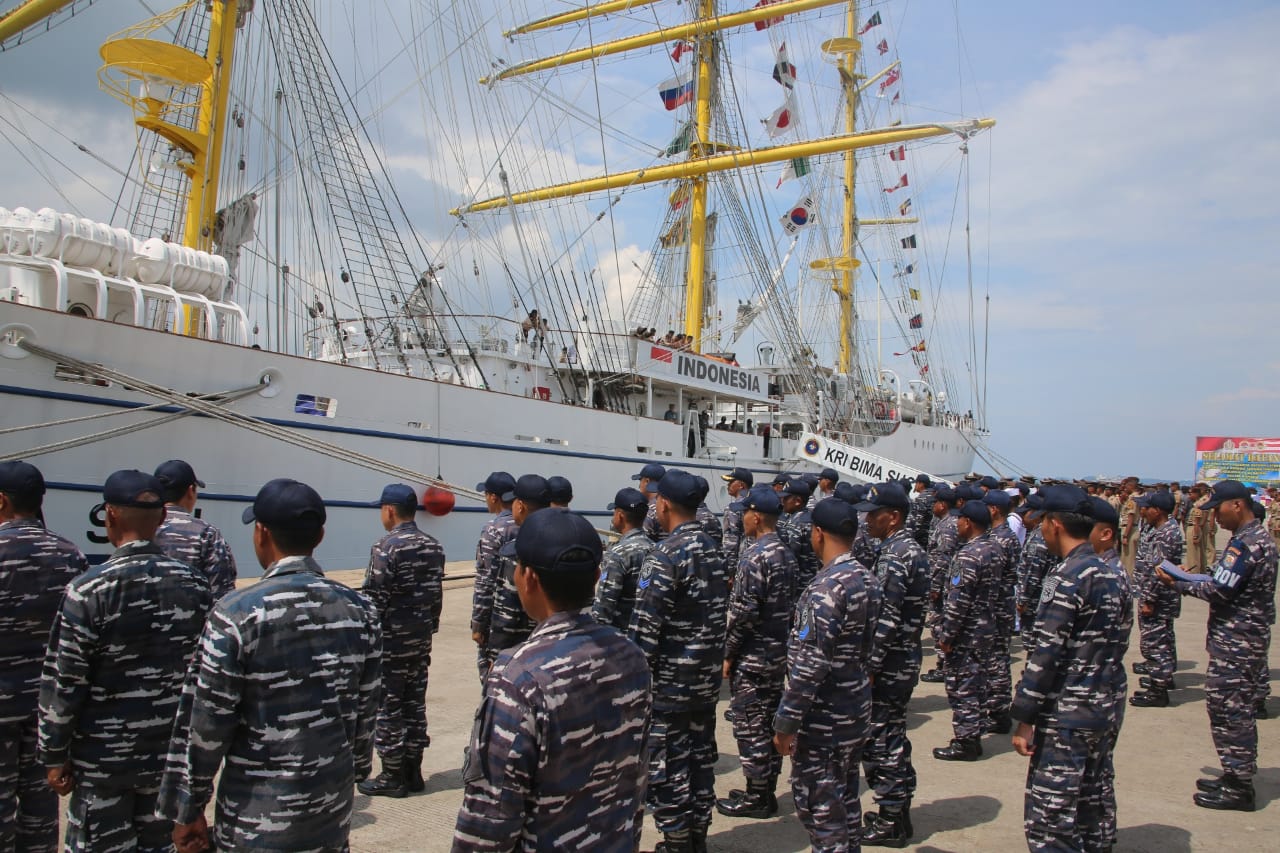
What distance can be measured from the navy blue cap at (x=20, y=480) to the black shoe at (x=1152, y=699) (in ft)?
25.8

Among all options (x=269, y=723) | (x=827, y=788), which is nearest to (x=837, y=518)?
(x=827, y=788)

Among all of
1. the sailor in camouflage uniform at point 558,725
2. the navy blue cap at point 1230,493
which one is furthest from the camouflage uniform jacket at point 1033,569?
the sailor in camouflage uniform at point 558,725

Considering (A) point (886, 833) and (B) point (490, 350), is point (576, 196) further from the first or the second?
(A) point (886, 833)

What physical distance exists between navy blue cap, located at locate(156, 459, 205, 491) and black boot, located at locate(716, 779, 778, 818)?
342cm

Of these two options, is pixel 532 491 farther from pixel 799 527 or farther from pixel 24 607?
pixel 799 527

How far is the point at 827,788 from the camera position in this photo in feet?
10.9

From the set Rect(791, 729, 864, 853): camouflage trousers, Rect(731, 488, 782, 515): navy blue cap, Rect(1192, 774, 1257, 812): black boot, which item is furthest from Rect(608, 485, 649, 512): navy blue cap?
Rect(1192, 774, 1257, 812): black boot

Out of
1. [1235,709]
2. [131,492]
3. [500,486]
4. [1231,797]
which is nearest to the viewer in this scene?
[131,492]

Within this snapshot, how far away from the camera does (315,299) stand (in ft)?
51.8

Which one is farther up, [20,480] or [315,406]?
[315,406]

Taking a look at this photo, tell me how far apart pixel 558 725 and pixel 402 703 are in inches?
121

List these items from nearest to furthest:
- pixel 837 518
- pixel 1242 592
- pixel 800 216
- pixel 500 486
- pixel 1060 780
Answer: pixel 1060 780 → pixel 837 518 → pixel 1242 592 → pixel 500 486 → pixel 800 216

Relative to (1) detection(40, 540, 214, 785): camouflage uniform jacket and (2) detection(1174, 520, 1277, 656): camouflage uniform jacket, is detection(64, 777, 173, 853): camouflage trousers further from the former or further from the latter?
(2) detection(1174, 520, 1277, 656): camouflage uniform jacket

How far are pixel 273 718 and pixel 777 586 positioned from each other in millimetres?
2814
